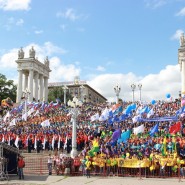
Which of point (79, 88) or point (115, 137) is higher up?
point (79, 88)

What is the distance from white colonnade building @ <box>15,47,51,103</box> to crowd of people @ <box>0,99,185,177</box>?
2690cm

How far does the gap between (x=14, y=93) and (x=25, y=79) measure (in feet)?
31.8

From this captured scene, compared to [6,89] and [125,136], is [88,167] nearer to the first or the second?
[125,136]

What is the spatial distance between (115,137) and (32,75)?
171 feet

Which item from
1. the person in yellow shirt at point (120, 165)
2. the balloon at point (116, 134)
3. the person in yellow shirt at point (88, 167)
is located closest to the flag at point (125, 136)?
the balloon at point (116, 134)

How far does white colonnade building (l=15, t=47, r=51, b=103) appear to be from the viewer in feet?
230

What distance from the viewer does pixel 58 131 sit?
2858 centimetres

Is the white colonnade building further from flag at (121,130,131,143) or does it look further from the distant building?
flag at (121,130,131,143)

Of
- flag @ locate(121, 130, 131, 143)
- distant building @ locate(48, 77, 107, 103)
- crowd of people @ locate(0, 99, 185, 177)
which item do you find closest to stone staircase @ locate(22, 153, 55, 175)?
crowd of people @ locate(0, 99, 185, 177)

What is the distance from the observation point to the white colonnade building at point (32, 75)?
7000 cm

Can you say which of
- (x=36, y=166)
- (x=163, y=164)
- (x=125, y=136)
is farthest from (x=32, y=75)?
(x=163, y=164)

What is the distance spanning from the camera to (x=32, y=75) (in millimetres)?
71188

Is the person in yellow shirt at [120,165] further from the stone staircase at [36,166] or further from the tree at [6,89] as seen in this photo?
the tree at [6,89]

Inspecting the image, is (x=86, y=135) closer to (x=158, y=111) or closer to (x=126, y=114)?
(x=126, y=114)
